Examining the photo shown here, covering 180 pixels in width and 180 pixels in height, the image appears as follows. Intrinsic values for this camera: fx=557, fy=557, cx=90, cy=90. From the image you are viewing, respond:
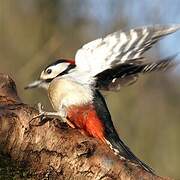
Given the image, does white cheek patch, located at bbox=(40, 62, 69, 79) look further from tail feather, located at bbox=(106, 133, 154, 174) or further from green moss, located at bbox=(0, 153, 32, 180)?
green moss, located at bbox=(0, 153, 32, 180)

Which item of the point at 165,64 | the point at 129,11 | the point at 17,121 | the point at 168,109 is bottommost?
the point at 168,109

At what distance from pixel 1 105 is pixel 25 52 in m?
7.62

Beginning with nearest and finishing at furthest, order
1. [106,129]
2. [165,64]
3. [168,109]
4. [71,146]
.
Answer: [71,146]
[165,64]
[106,129]
[168,109]

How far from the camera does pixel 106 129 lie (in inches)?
150

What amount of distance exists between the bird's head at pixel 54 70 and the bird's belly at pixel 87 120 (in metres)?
0.38

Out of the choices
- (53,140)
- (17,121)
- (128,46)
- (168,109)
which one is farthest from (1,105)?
Result: (168,109)

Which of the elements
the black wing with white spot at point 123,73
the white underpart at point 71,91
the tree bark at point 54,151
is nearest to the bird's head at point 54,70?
the white underpart at point 71,91

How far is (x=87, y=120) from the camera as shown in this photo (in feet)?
12.1

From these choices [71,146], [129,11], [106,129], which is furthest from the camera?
[129,11]

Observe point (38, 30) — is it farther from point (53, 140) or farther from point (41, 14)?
point (53, 140)

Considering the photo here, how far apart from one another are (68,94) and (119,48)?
50 cm

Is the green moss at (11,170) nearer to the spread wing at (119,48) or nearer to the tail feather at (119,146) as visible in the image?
the tail feather at (119,146)

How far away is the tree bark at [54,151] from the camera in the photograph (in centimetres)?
260

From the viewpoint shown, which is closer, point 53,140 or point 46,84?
point 53,140
